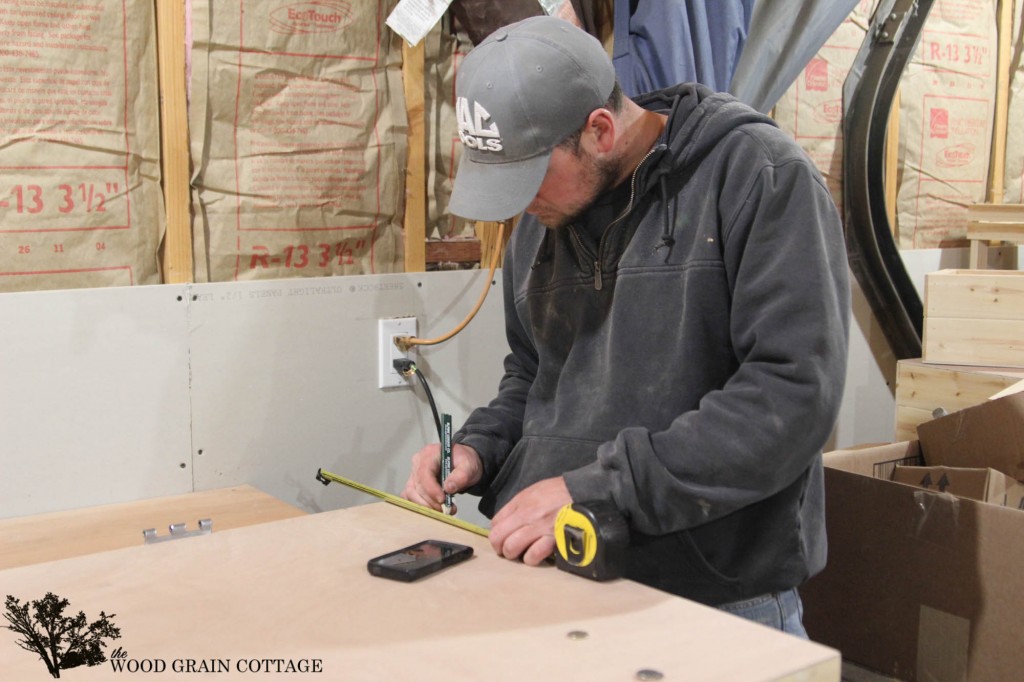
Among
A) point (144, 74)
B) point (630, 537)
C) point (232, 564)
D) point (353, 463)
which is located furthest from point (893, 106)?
point (232, 564)

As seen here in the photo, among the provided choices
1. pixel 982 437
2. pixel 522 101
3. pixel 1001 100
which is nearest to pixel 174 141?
pixel 522 101

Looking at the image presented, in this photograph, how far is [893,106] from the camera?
3.25m

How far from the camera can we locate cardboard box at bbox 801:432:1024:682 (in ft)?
6.68

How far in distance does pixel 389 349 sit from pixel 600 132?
1.03m

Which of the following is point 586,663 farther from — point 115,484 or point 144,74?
point 144,74

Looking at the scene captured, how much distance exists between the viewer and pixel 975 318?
2811 mm

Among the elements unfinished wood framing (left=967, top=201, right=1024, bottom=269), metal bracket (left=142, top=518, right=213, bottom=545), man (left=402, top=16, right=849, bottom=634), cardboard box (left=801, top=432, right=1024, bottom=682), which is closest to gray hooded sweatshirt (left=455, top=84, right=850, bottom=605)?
man (left=402, top=16, right=849, bottom=634)

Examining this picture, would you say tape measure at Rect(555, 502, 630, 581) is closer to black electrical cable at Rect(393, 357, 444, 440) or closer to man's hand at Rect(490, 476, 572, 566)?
man's hand at Rect(490, 476, 572, 566)

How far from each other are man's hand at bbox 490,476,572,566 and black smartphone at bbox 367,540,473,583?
0.05 metres

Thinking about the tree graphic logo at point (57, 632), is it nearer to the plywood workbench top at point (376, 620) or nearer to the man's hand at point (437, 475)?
the plywood workbench top at point (376, 620)

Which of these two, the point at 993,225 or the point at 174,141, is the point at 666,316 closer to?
the point at 174,141

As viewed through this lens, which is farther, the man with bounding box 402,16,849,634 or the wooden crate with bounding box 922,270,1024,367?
the wooden crate with bounding box 922,270,1024,367

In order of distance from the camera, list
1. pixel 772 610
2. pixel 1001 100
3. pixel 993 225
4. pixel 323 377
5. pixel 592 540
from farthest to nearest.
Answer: pixel 1001 100 → pixel 993 225 → pixel 323 377 → pixel 772 610 → pixel 592 540

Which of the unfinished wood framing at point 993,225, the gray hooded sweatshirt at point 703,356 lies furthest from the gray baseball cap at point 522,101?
the unfinished wood framing at point 993,225
